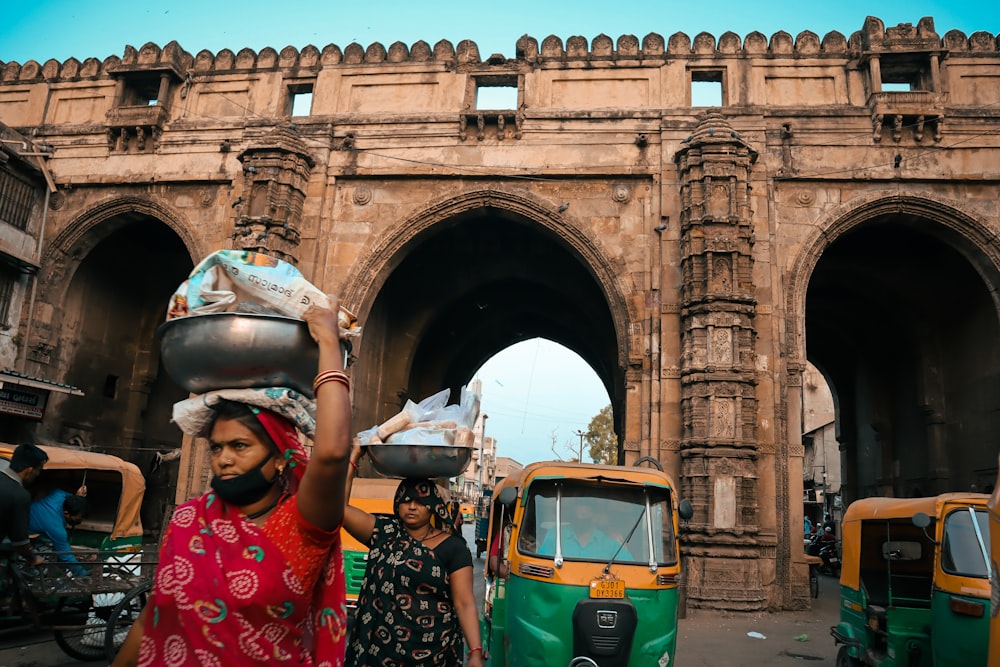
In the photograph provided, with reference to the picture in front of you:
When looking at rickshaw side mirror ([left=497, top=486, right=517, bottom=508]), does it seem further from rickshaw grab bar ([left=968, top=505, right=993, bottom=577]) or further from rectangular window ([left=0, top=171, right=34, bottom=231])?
rectangular window ([left=0, top=171, right=34, bottom=231])

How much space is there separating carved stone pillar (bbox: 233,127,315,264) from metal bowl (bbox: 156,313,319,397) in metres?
12.0

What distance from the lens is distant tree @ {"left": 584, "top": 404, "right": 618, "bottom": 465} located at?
53.5 m

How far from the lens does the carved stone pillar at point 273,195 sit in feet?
44.5

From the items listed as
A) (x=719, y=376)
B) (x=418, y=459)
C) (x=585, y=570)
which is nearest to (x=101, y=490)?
(x=585, y=570)

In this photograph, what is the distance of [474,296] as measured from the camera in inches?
763

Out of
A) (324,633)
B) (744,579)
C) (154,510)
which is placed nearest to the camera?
(324,633)

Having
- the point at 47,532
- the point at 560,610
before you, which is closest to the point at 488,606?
the point at 560,610

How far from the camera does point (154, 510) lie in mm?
17484

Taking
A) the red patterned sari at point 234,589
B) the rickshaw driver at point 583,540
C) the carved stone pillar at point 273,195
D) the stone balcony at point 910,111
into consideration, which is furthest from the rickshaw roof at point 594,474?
the stone balcony at point 910,111

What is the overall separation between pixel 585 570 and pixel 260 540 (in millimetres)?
4241

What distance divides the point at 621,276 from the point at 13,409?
11.3 meters

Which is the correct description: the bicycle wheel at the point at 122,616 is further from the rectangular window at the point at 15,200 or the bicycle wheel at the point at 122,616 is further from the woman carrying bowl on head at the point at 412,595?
the rectangular window at the point at 15,200

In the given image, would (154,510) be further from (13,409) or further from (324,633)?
(324,633)

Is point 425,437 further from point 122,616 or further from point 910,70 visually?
point 910,70
